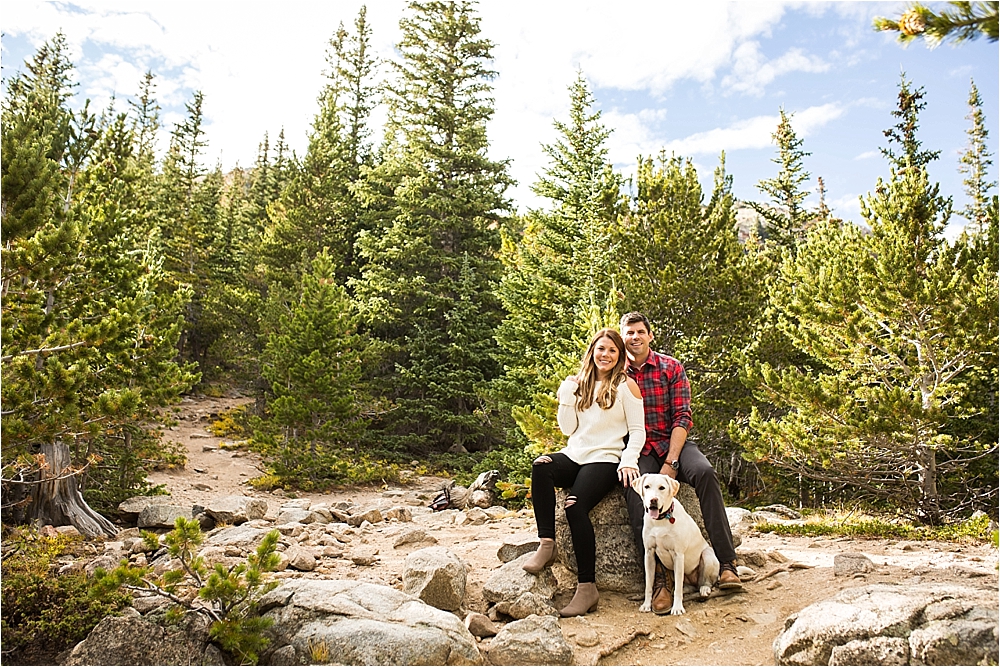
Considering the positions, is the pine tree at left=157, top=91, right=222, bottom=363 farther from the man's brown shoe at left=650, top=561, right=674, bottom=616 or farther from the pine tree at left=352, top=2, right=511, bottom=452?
the man's brown shoe at left=650, top=561, right=674, bottom=616

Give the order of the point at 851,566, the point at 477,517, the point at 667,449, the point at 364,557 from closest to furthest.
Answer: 1. the point at 851,566
2. the point at 667,449
3. the point at 364,557
4. the point at 477,517

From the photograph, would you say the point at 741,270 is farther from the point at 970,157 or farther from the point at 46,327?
the point at 970,157

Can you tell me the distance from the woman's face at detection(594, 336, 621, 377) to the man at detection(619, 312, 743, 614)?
34 centimetres

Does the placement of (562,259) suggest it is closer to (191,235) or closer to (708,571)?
(708,571)

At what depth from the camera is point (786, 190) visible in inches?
1060

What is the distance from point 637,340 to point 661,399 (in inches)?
21.7

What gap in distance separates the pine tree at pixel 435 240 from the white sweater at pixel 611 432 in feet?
45.6

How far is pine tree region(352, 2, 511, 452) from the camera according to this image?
19562 mm

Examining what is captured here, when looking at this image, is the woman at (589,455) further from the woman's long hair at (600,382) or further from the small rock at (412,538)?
the small rock at (412,538)

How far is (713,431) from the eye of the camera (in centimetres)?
1276

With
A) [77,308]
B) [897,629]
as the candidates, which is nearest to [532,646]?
[897,629]

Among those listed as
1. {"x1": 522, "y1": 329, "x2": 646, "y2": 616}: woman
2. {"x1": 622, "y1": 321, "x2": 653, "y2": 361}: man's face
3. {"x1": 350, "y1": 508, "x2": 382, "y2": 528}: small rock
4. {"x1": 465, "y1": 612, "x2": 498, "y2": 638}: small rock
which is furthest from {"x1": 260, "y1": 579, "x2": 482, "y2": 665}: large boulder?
{"x1": 350, "y1": 508, "x2": 382, "y2": 528}: small rock

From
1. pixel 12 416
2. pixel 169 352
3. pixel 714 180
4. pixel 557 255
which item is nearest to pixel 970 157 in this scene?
pixel 714 180

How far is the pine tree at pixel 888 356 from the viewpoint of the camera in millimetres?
9000
